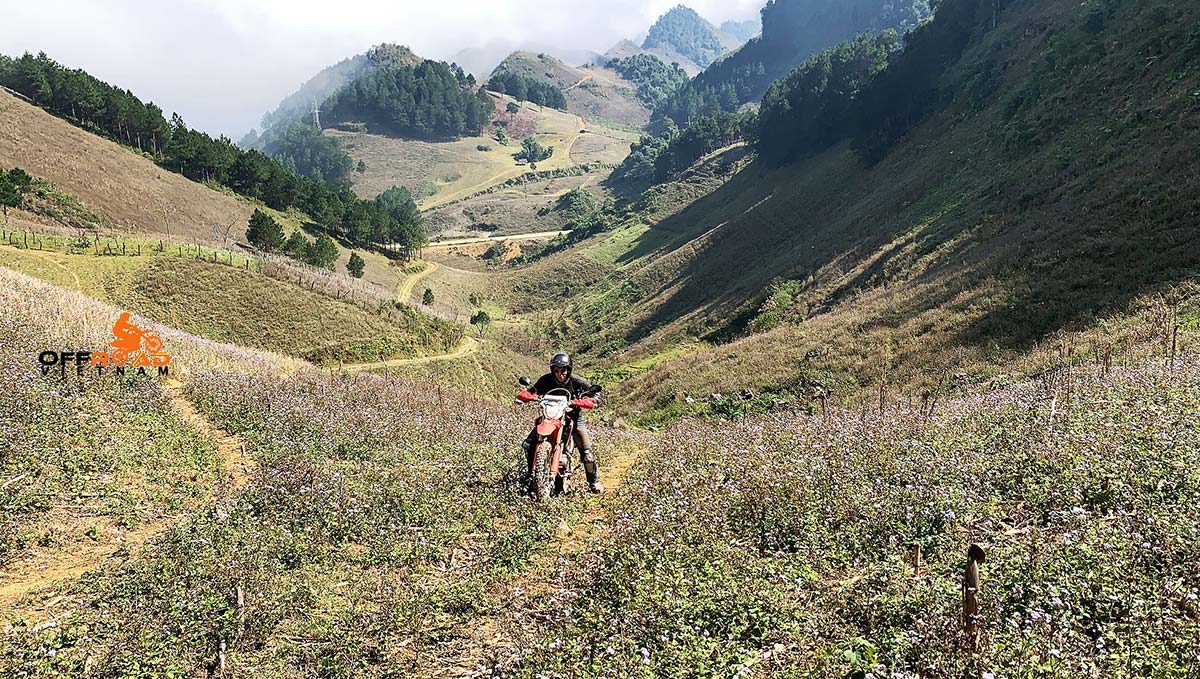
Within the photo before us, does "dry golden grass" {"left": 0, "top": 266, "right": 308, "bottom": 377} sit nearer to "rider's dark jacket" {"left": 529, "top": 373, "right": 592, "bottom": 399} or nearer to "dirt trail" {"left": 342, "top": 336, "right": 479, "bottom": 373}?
"dirt trail" {"left": 342, "top": 336, "right": 479, "bottom": 373}

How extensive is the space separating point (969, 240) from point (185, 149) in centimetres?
8892

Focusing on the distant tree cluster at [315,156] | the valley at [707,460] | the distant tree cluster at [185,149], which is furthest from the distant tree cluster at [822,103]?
the distant tree cluster at [315,156]

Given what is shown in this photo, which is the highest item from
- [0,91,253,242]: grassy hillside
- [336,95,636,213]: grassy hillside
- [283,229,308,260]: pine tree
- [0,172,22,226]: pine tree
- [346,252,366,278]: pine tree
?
[336,95,636,213]: grassy hillside

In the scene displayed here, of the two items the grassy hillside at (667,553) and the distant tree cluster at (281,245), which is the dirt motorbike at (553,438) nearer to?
the grassy hillside at (667,553)

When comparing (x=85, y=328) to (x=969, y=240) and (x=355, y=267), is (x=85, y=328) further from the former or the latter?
(x=355, y=267)

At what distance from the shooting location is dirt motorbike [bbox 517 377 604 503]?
30.6ft

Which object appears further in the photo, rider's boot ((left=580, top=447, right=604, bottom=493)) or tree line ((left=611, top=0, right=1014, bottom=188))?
tree line ((left=611, top=0, right=1014, bottom=188))

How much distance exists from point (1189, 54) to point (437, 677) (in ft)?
150

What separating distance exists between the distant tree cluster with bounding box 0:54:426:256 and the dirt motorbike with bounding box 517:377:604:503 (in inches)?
3149

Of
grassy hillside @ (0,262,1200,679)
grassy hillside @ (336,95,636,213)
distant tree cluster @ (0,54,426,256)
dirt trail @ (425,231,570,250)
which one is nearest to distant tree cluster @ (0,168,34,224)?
distant tree cluster @ (0,54,426,256)

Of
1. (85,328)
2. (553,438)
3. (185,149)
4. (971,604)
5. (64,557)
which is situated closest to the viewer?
(971,604)

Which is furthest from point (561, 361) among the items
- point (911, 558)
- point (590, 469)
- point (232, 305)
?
point (232, 305)

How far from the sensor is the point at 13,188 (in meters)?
45.8

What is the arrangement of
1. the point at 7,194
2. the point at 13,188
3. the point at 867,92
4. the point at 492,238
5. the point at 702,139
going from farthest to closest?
1. the point at 492,238
2. the point at 702,139
3. the point at 867,92
4. the point at 13,188
5. the point at 7,194
